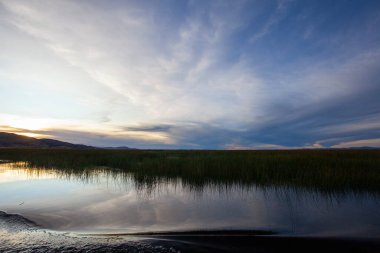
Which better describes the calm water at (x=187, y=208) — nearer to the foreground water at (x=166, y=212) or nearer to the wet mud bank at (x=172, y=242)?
the foreground water at (x=166, y=212)

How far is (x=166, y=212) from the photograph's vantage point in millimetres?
7879

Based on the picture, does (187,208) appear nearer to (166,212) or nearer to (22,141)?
(166,212)

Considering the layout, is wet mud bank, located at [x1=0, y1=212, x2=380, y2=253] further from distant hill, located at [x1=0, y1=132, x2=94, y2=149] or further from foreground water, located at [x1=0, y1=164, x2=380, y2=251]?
distant hill, located at [x1=0, y1=132, x2=94, y2=149]

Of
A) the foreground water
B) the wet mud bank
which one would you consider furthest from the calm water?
the wet mud bank

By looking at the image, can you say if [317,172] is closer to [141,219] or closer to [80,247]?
[141,219]

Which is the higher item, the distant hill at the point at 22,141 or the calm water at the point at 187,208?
the distant hill at the point at 22,141

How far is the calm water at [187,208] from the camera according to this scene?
253 inches

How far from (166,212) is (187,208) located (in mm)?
851

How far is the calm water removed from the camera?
253 inches

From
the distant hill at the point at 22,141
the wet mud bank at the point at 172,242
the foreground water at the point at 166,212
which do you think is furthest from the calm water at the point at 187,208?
the distant hill at the point at 22,141

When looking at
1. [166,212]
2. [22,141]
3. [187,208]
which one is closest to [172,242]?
[166,212]

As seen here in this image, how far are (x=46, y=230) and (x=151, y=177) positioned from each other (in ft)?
28.6

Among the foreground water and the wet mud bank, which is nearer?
the wet mud bank

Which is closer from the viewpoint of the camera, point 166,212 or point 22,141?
point 166,212
